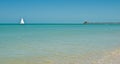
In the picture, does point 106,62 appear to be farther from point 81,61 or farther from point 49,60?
point 49,60

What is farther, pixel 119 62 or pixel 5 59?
pixel 5 59

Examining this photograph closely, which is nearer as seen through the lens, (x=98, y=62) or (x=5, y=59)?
(x=98, y=62)

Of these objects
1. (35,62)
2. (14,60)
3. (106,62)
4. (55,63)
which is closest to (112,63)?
(106,62)

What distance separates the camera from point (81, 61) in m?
9.71

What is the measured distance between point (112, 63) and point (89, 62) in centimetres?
76

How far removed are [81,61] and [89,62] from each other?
35cm

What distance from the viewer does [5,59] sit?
10.2 m

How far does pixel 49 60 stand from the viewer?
994 centimetres

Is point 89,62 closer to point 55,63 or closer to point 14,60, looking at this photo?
point 55,63

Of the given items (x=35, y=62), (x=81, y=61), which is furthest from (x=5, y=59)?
(x=81, y=61)

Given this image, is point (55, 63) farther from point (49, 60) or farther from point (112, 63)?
→ point (112, 63)

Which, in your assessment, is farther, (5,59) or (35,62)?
(5,59)

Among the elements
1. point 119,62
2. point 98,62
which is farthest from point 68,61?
point 119,62

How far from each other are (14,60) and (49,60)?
1.23 meters
